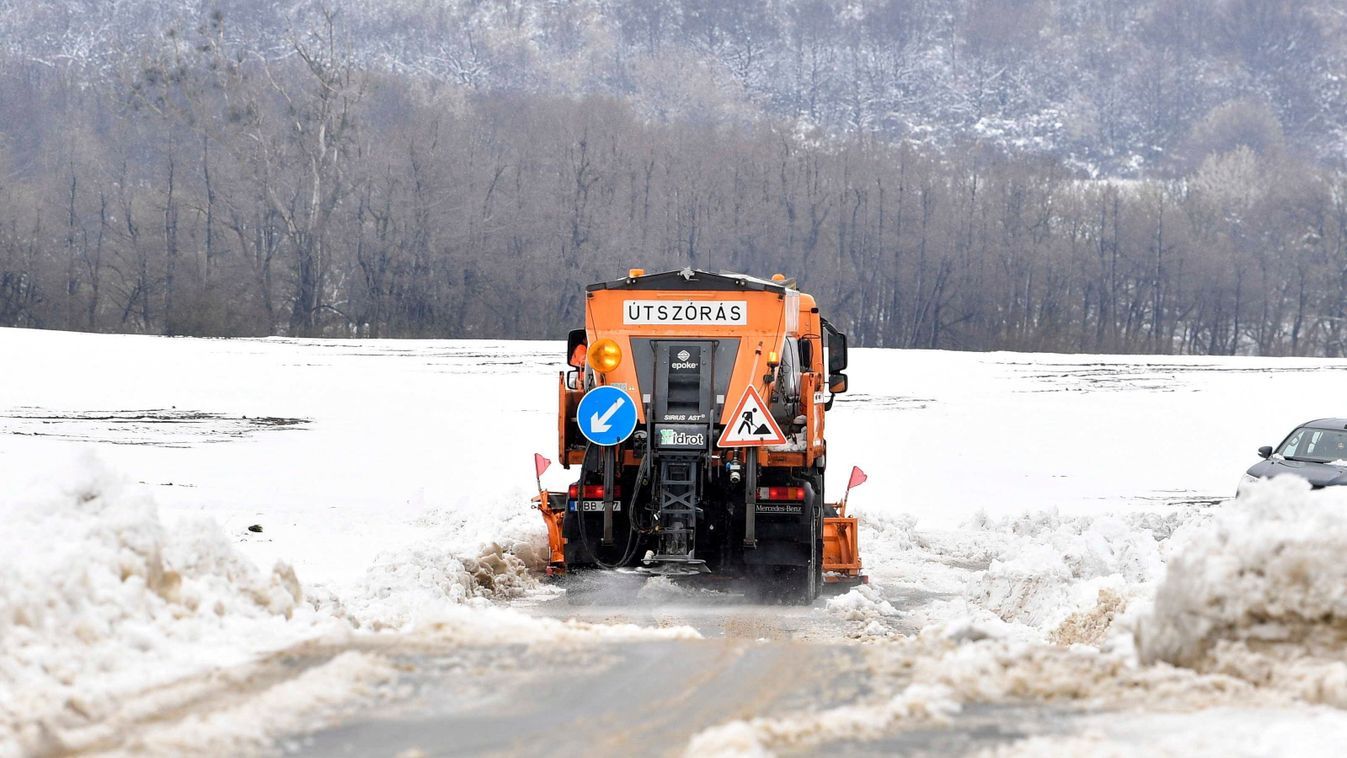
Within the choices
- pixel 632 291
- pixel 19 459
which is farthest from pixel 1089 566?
pixel 19 459

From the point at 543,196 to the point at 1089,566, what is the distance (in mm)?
81112

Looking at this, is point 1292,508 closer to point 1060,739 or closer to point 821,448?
point 1060,739

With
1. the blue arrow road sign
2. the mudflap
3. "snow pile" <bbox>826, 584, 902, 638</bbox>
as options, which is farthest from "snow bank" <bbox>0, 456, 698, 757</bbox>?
the mudflap

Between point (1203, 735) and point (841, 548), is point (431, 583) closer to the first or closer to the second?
point (841, 548)

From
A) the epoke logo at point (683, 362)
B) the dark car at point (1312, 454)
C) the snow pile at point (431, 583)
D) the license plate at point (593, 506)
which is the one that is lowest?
the snow pile at point (431, 583)

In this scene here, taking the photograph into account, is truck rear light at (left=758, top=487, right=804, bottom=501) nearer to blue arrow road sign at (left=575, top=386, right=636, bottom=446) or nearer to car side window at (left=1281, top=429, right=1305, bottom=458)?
blue arrow road sign at (left=575, top=386, right=636, bottom=446)

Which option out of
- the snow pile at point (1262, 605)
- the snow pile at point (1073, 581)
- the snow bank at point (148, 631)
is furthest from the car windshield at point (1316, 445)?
the snow pile at point (1262, 605)

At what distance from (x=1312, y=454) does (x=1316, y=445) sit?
0.25 metres

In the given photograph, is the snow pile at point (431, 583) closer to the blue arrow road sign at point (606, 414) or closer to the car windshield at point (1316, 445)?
the blue arrow road sign at point (606, 414)

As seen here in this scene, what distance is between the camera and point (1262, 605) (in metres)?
6.62

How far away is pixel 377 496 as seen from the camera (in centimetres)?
2181

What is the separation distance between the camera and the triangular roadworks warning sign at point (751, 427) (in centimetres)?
1381

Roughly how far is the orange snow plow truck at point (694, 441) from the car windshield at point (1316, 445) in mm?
8402

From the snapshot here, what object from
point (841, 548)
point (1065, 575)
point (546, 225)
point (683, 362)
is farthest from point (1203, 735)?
point (546, 225)
